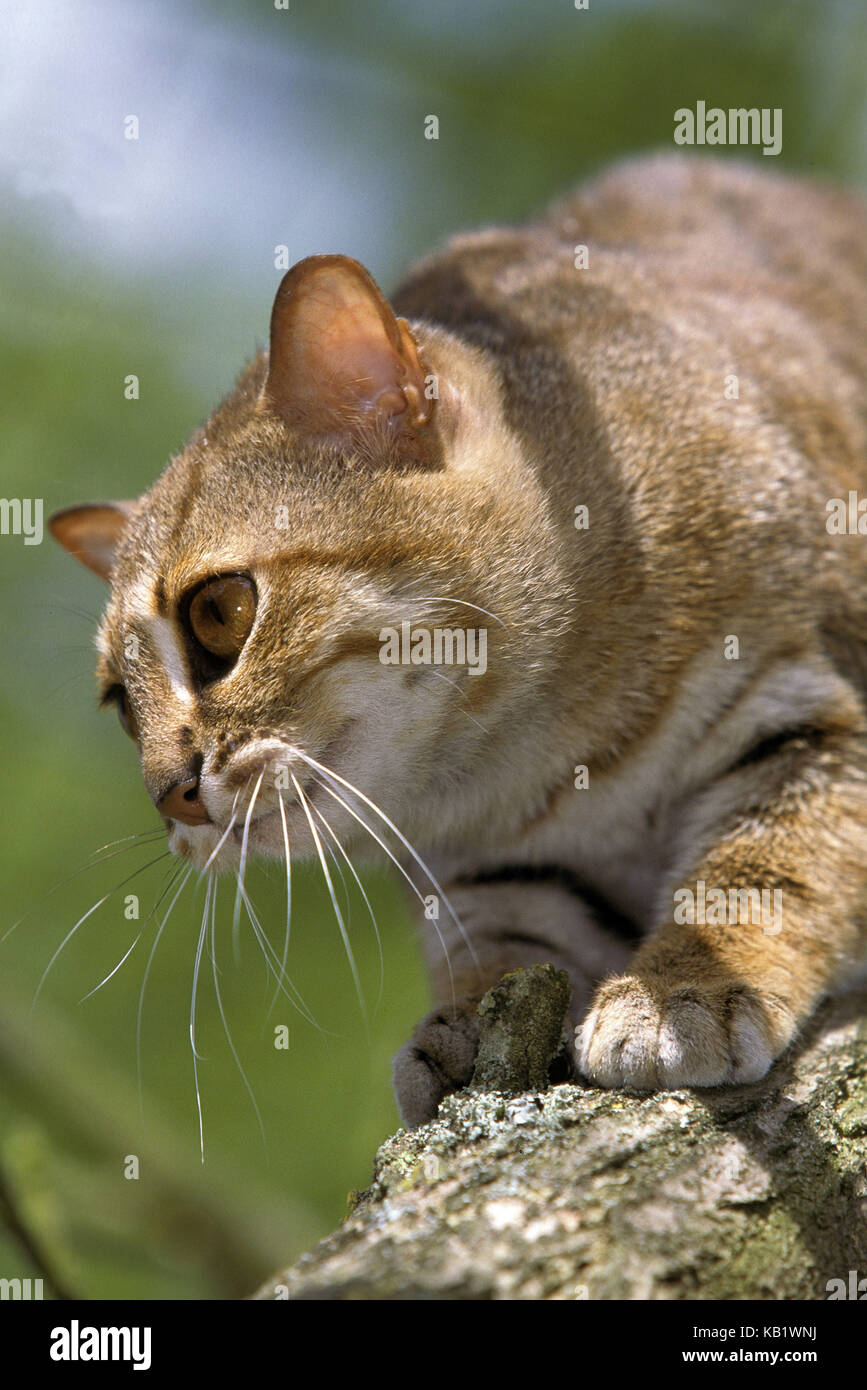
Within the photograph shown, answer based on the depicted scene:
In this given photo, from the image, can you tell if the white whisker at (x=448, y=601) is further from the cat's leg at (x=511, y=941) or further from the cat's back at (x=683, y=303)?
the cat's leg at (x=511, y=941)

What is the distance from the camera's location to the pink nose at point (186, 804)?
130 inches

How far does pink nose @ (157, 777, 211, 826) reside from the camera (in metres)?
3.29

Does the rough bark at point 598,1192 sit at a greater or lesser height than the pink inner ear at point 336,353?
lesser

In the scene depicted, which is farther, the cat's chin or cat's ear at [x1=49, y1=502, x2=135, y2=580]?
cat's ear at [x1=49, y1=502, x2=135, y2=580]

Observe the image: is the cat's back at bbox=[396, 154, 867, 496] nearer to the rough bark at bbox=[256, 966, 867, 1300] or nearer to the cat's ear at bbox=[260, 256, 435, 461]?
the cat's ear at bbox=[260, 256, 435, 461]

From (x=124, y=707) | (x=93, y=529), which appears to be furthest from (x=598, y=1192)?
(x=93, y=529)

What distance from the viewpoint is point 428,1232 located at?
218 cm

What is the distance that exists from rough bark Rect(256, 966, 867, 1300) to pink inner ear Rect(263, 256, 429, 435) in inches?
64.7

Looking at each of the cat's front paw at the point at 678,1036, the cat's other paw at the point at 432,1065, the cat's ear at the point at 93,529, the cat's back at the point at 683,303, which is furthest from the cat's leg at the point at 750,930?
the cat's ear at the point at 93,529

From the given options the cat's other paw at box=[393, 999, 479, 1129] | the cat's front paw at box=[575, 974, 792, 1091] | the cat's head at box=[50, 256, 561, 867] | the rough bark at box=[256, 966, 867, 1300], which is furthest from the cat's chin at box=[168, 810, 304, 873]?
the cat's front paw at box=[575, 974, 792, 1091]

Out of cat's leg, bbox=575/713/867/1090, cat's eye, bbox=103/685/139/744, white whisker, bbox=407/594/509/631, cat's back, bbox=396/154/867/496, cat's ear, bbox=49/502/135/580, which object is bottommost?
cat's leg, bbox=575/713/867/1090

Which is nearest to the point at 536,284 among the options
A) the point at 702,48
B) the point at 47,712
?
the point at 47,712

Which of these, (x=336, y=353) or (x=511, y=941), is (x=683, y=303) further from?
(x=511, y=941)

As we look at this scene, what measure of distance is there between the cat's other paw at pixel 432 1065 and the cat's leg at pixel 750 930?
45 cm
